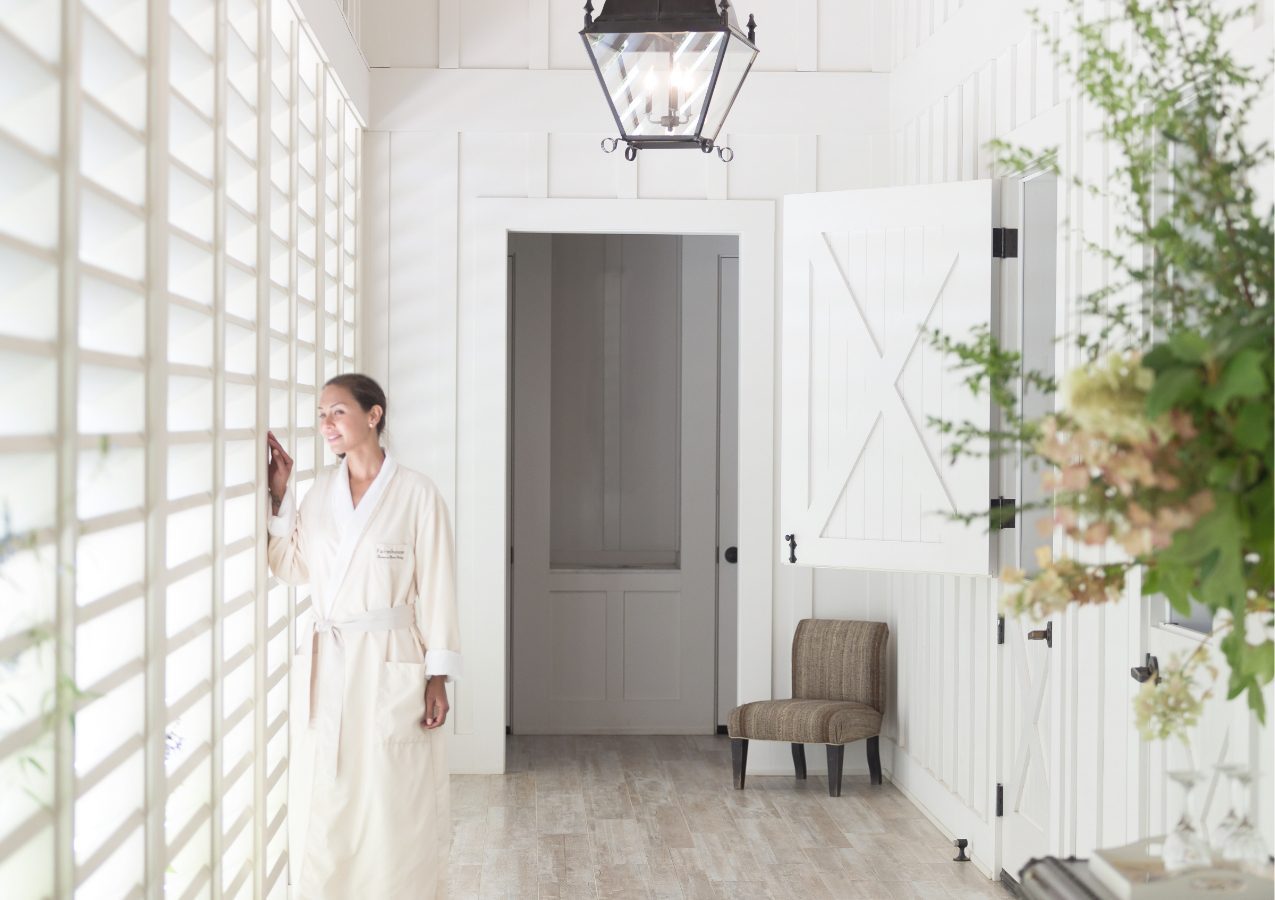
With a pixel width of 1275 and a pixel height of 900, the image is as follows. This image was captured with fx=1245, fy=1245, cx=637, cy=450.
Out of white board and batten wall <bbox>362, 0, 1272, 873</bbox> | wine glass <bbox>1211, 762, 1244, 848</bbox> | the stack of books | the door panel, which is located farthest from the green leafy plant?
the door panel

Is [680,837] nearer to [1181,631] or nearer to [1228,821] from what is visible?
[1181,631]

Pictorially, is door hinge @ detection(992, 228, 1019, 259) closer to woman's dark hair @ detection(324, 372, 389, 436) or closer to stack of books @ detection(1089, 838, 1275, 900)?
woman's dark hair @ detection(324, 372, 389, 436)

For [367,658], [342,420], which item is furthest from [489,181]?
[367,658]

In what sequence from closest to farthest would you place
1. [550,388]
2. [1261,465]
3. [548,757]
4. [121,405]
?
[1261,465] < [121,405] < [548,757] < [550,388]

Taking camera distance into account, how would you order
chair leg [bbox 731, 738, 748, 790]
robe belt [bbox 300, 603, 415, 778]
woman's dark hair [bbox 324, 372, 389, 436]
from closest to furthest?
robe belt [bbox 300, 603, 415, 778]
woman's dark hair [bbox 324, 372, 389, 436]
chair leg [bbox 731, 738, 748, 790]

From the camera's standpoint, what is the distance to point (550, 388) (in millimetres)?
6441

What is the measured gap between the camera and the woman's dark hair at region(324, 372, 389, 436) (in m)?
3.34

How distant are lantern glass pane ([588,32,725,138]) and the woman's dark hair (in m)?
0.97

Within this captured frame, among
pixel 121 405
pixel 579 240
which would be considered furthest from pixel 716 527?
pixel 121 405

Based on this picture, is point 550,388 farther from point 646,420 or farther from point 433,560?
point 433,560

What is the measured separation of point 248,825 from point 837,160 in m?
3.78

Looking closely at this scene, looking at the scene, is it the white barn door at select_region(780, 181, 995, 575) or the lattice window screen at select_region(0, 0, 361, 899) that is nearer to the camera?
the lattice window screen at select_region(0, 0, 361, 899)

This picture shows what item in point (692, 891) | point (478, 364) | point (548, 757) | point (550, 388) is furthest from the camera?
point (550, 388)

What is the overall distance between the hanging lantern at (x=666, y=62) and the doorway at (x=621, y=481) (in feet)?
10.5
